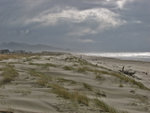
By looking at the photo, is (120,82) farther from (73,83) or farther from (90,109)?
(90,109)

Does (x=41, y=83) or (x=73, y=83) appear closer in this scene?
(x=41, y=83)

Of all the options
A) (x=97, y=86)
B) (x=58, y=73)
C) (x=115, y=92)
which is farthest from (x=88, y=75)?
(x=115, y=92)

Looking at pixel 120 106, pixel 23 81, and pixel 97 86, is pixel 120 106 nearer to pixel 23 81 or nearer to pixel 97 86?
pixel 97 86

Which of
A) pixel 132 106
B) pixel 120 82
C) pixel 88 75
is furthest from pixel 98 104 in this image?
pixel 88 75

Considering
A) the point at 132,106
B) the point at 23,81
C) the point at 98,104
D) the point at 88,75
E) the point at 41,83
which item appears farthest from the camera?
the point at 88,75

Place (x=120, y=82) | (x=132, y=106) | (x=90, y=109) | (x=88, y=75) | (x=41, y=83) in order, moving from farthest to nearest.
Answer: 1. (x=88, y=75)
2. (x=120, y=82)
3. (x=41, y=83)
4. (x=132, y=106)
5. (x=90, y=109)

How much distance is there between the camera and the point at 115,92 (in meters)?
8.52

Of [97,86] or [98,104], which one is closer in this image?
[98,104]

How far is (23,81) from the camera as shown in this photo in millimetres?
8750

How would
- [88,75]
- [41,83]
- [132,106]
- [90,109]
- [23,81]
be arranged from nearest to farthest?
1. [90,109]
2. [132,106]
3. [41,83]
4. [23,81]
5. [88,75]

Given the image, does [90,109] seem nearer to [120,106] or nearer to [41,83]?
[120,106]

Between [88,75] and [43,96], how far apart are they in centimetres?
538

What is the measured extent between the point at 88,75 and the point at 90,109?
598cm

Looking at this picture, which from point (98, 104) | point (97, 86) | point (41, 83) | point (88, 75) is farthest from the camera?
point (88, 75)
